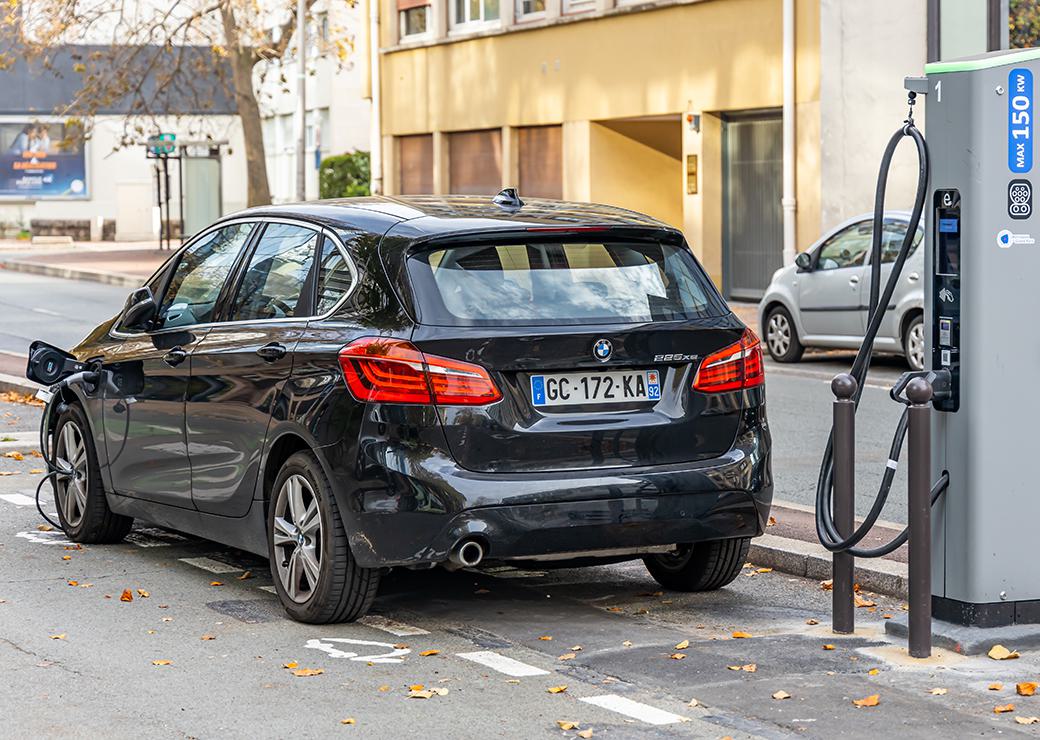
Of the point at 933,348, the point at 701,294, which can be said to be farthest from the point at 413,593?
the point at 933,348

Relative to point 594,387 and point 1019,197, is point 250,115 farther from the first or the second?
point 1019,197

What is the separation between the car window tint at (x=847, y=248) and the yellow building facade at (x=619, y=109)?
711cm

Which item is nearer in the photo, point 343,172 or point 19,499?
point 19,499

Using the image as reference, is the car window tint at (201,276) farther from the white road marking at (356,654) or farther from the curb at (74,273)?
the curb at (74,273)

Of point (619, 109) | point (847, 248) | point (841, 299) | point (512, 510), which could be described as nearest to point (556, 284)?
point (512, 510)

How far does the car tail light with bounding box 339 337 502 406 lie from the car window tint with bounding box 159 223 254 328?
5.07 feet

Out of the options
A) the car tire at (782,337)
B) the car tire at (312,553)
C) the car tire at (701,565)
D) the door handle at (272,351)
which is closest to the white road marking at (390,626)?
the car tire at (312,553)

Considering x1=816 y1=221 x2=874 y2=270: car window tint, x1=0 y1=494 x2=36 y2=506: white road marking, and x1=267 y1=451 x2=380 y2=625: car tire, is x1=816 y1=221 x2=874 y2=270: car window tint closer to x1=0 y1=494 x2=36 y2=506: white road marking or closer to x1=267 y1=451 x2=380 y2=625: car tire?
x1=0 y1=494 x2=36 y2=506: white road marking

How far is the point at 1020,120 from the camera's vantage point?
20.8 ft

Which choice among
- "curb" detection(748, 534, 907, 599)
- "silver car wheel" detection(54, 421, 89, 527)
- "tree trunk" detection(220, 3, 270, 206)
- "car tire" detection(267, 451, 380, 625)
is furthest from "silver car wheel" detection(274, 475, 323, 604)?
"tree trunk" detection(220, 3, 270, 206)

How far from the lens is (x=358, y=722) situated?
5582 millimetres

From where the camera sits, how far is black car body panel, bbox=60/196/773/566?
651 centimetres

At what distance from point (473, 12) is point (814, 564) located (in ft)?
90.7

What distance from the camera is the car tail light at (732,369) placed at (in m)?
6.89
